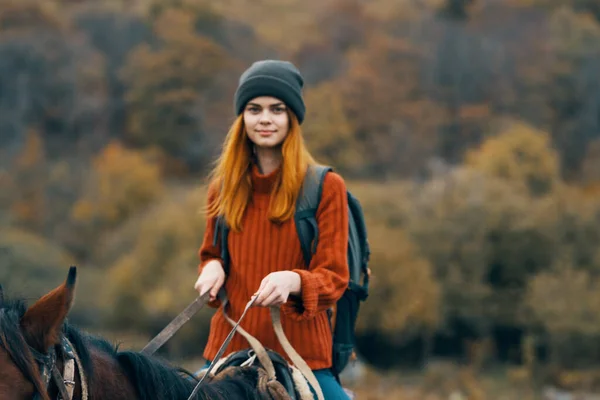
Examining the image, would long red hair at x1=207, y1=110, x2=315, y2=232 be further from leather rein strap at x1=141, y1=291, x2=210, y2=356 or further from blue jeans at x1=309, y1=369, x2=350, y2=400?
blue jeans at x1=309, y1=369, x2=350, y2=400

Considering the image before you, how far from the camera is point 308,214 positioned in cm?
471

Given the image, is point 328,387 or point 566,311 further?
point 566,311

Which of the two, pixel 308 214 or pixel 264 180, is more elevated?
pixel 264 180

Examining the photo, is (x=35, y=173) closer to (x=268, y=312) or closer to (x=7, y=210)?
(x=7, y=210)

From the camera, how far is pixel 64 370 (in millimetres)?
3246

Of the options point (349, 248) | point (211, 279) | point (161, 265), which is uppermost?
point (349, 248)

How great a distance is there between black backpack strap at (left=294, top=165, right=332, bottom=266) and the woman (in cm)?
3

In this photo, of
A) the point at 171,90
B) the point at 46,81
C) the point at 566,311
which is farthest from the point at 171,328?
the point at 171,90

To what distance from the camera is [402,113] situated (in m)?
62.7

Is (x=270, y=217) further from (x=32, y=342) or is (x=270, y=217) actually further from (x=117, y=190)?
(x=117, y=190)

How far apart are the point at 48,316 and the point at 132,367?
647 millimetres

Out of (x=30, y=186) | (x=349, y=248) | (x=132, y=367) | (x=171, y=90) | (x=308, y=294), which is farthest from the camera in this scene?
(x=171, y=90)

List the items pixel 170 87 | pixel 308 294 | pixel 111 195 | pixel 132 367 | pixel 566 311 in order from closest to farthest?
pixel 132 367, pixel 308 294, pixel 566 311, pixel 111 195, pixel 170 87

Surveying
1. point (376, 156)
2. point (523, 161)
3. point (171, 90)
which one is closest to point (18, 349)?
point (523, 161)
